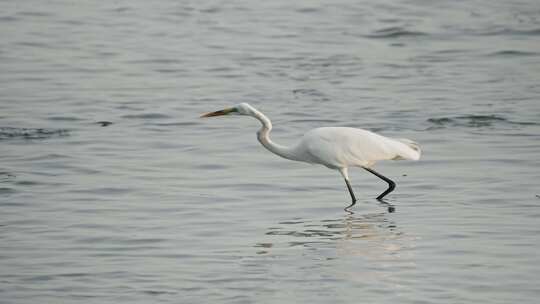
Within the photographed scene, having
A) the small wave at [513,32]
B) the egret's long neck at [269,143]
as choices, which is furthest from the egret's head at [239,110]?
the small wave at [513,32]

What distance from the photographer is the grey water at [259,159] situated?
339 inches

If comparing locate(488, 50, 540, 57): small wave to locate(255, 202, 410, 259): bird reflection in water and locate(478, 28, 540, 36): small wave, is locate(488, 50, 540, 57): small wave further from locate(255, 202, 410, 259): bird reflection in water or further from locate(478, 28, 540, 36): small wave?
locate(255, 202, 410, 259): bird reflection in water

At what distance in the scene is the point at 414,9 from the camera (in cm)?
2617

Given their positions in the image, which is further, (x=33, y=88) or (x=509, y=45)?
(x=509, y=45)

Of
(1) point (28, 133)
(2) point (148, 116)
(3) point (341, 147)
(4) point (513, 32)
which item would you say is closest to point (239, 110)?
(3) point (341, 147)

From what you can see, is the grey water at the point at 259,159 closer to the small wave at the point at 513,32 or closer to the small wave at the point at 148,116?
the small wave at the point at 148,116

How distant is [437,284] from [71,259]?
2.77 m

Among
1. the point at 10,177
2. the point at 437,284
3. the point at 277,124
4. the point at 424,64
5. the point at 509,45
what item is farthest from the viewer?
the point at 509,45

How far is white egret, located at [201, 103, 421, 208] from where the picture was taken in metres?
11.3

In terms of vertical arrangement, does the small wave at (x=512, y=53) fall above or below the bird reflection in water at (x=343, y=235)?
below

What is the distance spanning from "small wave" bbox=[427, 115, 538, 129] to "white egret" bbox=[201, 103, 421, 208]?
373 cm

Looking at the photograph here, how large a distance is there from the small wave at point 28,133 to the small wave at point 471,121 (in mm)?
4694

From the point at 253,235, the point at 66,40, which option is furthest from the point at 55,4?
the point at 253,235

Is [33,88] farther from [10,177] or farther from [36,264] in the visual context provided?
[36,264]
